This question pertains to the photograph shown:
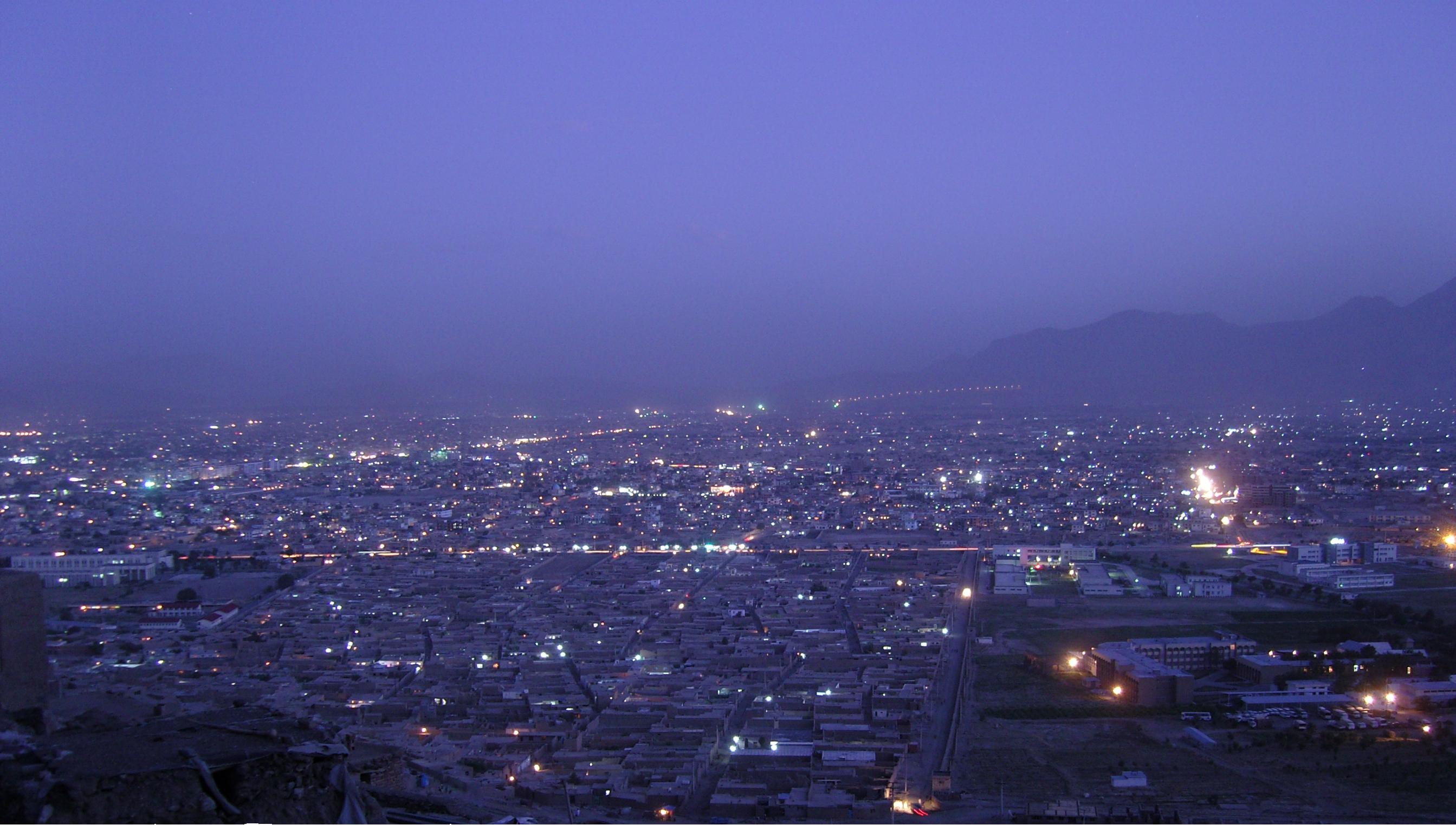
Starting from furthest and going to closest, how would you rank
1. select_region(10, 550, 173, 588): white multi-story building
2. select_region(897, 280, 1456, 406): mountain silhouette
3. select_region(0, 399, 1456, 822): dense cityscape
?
select_region(897, 280, 1456, 406): mountain silhouette < select_region(10, 550, 173, 588): white multi-story building < select_region(0, 399, 1456, 822): dense cityscape

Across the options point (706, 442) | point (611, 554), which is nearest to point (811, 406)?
point (706, 442)

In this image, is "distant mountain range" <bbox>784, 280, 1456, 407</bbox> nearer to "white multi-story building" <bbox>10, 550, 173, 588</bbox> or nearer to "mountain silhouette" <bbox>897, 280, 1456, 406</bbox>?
"mountain silhouette" <bbox>897, 280, 1456, 406</bbox>

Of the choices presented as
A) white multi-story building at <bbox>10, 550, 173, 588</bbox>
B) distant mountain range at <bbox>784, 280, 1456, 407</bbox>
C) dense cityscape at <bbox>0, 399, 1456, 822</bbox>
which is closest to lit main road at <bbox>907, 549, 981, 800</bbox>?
dense cityscape at <bbox>0, 399, 1456, 822</bbox>

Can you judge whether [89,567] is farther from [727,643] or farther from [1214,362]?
[1214,362]

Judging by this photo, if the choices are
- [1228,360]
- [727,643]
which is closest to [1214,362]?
[1228,360]

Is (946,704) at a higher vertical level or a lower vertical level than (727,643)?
higher

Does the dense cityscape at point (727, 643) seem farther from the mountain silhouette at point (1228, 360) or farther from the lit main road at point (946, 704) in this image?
the mountain silhouette at point (1228, 360)
